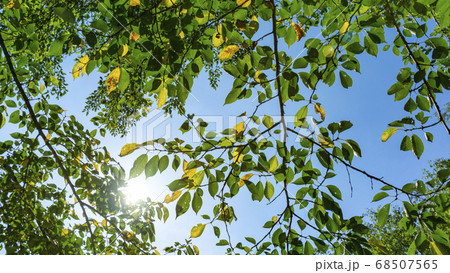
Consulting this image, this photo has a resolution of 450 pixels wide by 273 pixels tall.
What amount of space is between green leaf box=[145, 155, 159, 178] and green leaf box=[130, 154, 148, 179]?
0.07 feet

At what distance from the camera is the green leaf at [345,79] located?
1808 mm

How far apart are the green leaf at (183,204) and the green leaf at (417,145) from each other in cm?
121

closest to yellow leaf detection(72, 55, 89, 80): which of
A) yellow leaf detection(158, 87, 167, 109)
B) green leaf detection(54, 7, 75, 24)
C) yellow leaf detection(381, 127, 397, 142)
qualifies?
green leaf detection(54, 7, 75, 24)

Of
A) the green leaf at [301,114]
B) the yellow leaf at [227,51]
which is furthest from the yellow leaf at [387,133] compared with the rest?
the yellow leaf at [227,51]

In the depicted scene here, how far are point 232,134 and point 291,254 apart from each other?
0.80 metres

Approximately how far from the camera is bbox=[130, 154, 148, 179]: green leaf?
1.32 m

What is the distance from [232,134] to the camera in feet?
5.54

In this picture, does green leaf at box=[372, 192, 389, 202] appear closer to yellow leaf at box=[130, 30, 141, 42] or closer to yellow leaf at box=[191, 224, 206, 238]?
yellow leaf at box=[191, 224, 206, 238]

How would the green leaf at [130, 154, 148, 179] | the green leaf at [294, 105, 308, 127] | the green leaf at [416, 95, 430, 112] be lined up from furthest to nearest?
the green leaf at [416, 95, 430, 112], the green leaf at [294, 105, 308, 127], the green leaf at [130, 154, 148, 179]

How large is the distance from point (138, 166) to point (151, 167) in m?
0.06

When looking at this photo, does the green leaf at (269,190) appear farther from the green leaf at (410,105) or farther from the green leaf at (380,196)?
the green leaf at (410,105)

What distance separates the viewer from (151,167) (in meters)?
1.32

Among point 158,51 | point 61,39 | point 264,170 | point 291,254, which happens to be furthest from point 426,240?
point 61,39

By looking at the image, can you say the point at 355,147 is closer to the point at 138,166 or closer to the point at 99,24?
the point at 138,166
